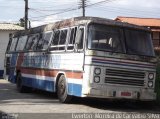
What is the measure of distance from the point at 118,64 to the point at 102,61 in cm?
53

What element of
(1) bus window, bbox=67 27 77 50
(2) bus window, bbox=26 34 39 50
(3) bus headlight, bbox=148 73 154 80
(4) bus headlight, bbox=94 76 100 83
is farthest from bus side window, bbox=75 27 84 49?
(2) bus window, bbox=26 34 39 50

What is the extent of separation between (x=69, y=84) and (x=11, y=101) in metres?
2.40

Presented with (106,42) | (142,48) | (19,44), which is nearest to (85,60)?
(106,42)

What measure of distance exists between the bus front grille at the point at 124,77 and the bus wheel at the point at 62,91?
2002 millimetres

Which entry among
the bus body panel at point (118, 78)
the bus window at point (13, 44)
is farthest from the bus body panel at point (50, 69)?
the bus window at point (13, 44)

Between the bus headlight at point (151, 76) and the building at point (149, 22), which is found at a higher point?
the building at point (149, 22)

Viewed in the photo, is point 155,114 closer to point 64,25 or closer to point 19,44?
point 64,25

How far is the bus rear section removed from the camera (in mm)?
13742

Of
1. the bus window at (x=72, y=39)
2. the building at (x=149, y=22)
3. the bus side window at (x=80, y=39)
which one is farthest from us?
the building at (x=149, y=22)

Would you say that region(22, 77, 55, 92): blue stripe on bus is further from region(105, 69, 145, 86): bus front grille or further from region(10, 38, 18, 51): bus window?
region(105, 69, 145, 86): bus front grille

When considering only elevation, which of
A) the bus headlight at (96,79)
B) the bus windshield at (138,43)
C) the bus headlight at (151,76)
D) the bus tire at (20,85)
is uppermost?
the bus windshield at (138,43)

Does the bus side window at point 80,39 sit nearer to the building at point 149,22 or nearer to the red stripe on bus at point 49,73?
the red stripe on bus at point 49,73

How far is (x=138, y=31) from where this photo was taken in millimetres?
15000

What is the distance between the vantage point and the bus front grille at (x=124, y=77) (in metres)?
13.9
